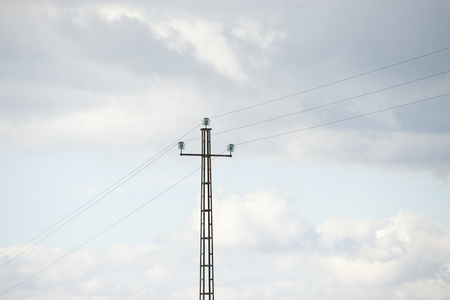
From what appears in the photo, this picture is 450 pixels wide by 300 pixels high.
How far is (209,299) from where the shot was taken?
80.4 m

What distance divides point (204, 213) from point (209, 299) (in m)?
7.67

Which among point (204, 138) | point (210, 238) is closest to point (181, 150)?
Result: point (204, 138)

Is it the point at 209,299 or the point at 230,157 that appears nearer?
the point at 209,299

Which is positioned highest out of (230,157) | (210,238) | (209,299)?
(230,157)

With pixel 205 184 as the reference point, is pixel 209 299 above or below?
below

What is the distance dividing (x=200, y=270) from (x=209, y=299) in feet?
8.88

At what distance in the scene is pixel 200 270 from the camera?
3201 inches

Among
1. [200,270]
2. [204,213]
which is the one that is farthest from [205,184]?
[200,270]

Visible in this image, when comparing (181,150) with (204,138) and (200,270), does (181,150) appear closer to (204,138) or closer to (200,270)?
(204,138)

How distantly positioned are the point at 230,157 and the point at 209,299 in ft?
44.4

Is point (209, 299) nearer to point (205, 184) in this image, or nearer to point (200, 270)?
point (200, 270)

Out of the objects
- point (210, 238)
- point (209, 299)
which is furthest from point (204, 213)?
point (209, 299)

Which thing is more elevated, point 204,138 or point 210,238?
point 204,138

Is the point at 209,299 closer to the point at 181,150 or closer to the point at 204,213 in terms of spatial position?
the point at 204,213
